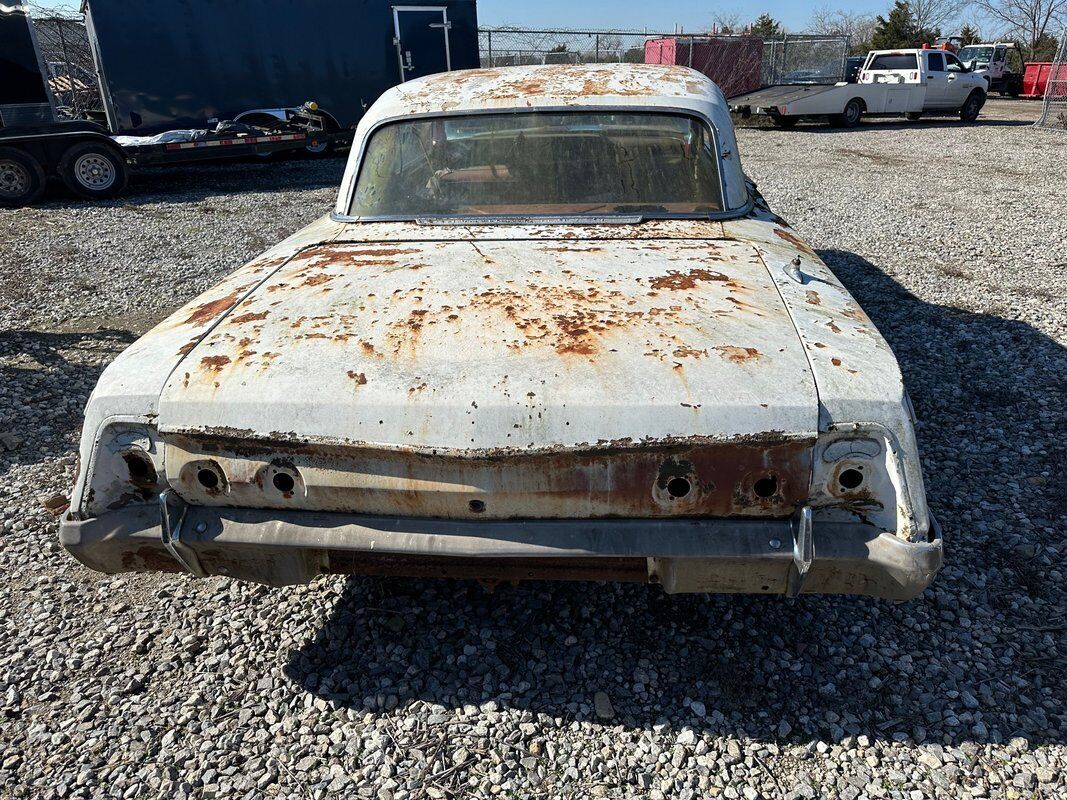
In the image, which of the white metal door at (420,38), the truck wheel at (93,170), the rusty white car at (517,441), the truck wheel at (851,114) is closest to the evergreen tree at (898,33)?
the truck wheel at (851,114)

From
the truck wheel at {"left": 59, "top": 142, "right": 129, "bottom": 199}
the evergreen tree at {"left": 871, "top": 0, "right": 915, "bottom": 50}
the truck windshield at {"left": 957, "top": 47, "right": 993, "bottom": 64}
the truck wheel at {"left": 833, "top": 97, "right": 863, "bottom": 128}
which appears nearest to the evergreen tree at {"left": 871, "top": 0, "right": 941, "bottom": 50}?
the evergreen tree at {"left": 871, "top": 0, "right": 915, "bottom": 50}

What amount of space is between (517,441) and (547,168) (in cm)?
182

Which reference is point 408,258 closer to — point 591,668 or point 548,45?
point 591,668

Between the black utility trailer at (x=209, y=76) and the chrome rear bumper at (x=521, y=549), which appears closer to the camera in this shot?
the chrome rear bumper at (x=521, y=549)

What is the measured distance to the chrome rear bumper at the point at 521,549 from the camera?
1.99m

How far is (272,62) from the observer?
1270 centimetres

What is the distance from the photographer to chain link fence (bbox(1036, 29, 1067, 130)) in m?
17.7

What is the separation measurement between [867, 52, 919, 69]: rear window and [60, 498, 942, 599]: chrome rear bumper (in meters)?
20.5

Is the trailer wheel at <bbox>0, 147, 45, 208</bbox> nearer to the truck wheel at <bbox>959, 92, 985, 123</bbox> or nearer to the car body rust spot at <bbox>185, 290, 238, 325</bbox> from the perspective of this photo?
the car body rust spot at <bbox>185, 290, 238, 325</bbox>

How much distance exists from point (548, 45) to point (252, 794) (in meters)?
22.0

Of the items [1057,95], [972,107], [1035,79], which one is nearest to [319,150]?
[972,107]

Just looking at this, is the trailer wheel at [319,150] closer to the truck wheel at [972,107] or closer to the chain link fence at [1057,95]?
the truck wheel at [972,107]

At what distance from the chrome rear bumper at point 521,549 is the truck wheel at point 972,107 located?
70.1 ft

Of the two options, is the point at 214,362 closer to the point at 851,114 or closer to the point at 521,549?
the point at 521,549
